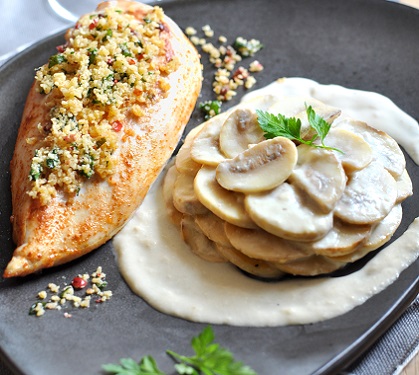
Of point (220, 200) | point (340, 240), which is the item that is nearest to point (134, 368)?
point (220, 200)

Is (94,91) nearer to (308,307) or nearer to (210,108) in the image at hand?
(210,108)

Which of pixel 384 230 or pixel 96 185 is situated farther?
pixel 96 185

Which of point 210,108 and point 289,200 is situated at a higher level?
point 289,200

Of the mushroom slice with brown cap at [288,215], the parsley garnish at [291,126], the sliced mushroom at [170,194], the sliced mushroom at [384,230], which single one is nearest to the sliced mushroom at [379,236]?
the sliced mushroom at [384,230]

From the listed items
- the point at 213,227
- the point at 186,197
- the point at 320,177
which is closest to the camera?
the point at 320,177

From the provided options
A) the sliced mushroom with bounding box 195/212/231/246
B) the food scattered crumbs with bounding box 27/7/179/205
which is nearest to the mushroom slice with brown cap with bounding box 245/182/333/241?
the sliced mushroom with bounding box 195/212/231/246

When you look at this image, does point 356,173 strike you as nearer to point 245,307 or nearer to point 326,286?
point 326,286

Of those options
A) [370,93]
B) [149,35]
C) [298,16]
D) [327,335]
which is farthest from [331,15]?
[327,335]
